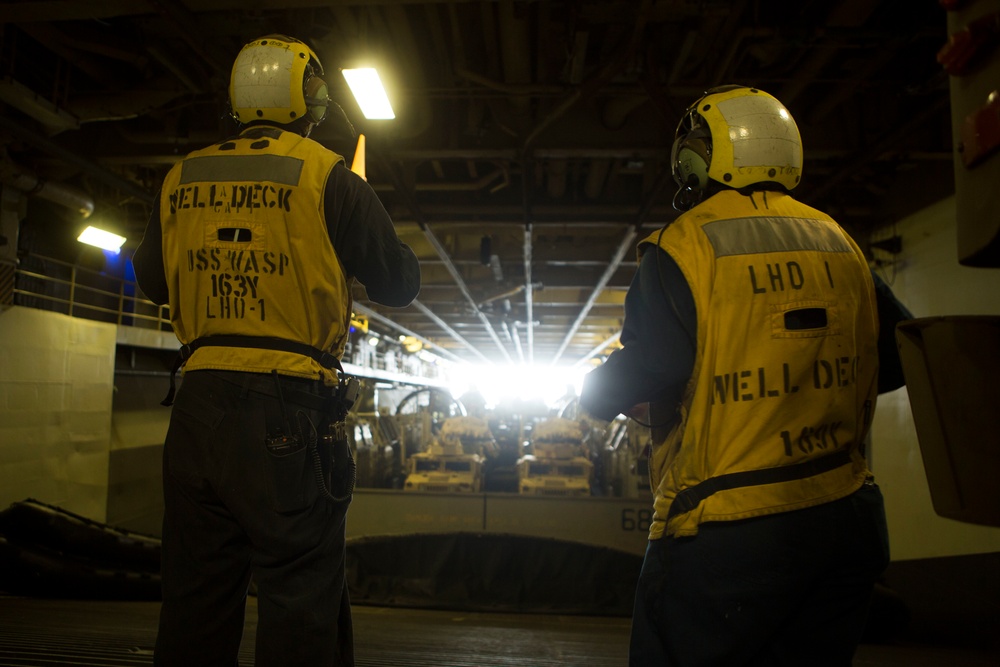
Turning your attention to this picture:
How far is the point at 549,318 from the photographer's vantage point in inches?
616

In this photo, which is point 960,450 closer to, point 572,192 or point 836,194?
point 572,192

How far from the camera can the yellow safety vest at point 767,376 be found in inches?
56.2

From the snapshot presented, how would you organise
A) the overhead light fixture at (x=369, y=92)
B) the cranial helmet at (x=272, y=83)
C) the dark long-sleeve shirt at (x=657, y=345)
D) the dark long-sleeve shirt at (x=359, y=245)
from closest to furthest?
the dark long-sleeve shirt at (x=657, y=345) < the dark long-sleeve shirt at (x=359, y=245) < the cranial helmet at (x=272, y=83) < the overhead light fixture at (x=369, y=92)

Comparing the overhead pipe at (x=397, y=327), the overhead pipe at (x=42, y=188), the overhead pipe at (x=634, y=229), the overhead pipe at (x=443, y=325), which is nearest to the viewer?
the overhead pipe at (x=634, y=229)

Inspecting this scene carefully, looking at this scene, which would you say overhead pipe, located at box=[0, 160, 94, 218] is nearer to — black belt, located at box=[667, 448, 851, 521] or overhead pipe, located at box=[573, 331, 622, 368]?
black belt, located at box=[667, 448, 851, 521]

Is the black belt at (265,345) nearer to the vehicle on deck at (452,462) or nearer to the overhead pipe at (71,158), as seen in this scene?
the overhead pipe at (71,158)

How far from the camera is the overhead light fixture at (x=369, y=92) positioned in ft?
14.5

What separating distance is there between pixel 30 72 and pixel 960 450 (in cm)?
765

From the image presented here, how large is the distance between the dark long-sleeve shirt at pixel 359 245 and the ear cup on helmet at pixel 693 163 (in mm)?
985

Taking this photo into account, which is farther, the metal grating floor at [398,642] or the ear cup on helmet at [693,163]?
the metal grating floor at [398,642]

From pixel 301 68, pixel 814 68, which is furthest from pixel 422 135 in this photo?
pixel 301 68

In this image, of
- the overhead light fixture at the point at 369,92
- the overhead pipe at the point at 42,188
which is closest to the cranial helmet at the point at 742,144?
the overhead light fixture at the point at 369,92

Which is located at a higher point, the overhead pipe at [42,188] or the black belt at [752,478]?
the overhead pipe at [42,188]

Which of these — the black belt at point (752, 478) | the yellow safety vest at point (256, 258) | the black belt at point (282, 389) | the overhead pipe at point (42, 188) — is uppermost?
the overhead pipe at point (42, 188)
